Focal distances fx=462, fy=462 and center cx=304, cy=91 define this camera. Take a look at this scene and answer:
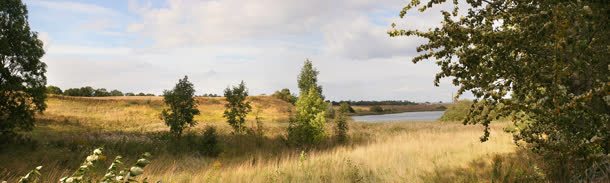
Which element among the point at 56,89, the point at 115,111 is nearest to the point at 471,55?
the point at 115,111

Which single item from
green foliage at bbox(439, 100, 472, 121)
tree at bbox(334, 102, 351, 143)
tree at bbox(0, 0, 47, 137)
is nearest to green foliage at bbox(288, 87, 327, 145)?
tree at bbox(334, 102, 351, 143)

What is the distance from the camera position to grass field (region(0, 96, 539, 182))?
9.19 m

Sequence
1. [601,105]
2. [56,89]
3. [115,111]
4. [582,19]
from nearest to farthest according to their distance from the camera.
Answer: [582,19] → [601,105] → [115,111] → [56,89]

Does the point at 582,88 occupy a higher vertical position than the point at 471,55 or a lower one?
lower

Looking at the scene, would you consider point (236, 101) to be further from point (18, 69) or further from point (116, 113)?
point (116, 113)

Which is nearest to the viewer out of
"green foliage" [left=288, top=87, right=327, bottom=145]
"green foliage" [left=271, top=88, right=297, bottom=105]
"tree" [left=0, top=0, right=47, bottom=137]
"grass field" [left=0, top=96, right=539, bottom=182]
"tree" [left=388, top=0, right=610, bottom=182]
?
"tree" [left=388, top=0, right=610, bottom=182]

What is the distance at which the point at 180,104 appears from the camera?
24.2m

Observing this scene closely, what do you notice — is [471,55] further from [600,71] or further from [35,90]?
[35,90]

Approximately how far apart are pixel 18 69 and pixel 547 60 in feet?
79.8

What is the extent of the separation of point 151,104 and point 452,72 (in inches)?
2078

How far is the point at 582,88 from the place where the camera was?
5500mm

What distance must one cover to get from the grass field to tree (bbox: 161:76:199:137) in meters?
0.85

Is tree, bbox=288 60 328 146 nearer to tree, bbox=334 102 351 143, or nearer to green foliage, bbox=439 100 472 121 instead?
tree, bbox=334 102 351 143

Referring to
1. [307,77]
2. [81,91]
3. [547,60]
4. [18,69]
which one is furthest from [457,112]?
[81,91]
